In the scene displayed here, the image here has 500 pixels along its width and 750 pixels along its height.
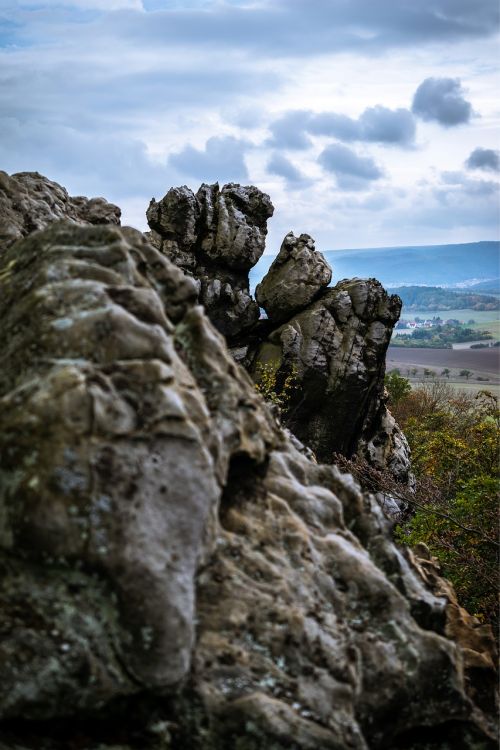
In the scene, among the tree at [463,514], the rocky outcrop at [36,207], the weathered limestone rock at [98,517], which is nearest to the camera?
the weathered limestone rock at [98,517]

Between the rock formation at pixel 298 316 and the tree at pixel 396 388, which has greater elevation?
the rock formation at pixel 298 316

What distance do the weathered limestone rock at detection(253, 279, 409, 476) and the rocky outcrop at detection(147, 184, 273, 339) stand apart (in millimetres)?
4826

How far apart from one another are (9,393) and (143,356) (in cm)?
160

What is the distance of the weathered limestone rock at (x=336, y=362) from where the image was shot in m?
45.6

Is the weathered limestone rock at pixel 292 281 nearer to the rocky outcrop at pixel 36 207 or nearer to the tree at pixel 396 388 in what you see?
the rocky outcrop at pixel 36 207

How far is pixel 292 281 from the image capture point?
48.6 meters

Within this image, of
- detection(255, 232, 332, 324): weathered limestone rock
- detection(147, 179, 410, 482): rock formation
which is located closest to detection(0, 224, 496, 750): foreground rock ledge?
detection(147, 179, 410, 482): rock formation

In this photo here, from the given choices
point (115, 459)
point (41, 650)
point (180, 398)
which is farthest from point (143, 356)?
point (41, 650)

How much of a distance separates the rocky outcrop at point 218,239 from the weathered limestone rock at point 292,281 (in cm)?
196

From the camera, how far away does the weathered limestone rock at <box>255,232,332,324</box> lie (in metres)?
48.3

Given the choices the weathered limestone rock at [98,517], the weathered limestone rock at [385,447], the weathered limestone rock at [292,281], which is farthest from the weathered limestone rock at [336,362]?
the weathered limestone rock at [98,517]

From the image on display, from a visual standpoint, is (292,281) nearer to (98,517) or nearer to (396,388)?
(396,388)

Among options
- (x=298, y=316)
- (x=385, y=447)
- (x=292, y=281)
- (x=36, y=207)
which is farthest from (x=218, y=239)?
(x=36, y=207)

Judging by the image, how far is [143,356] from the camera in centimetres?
798
